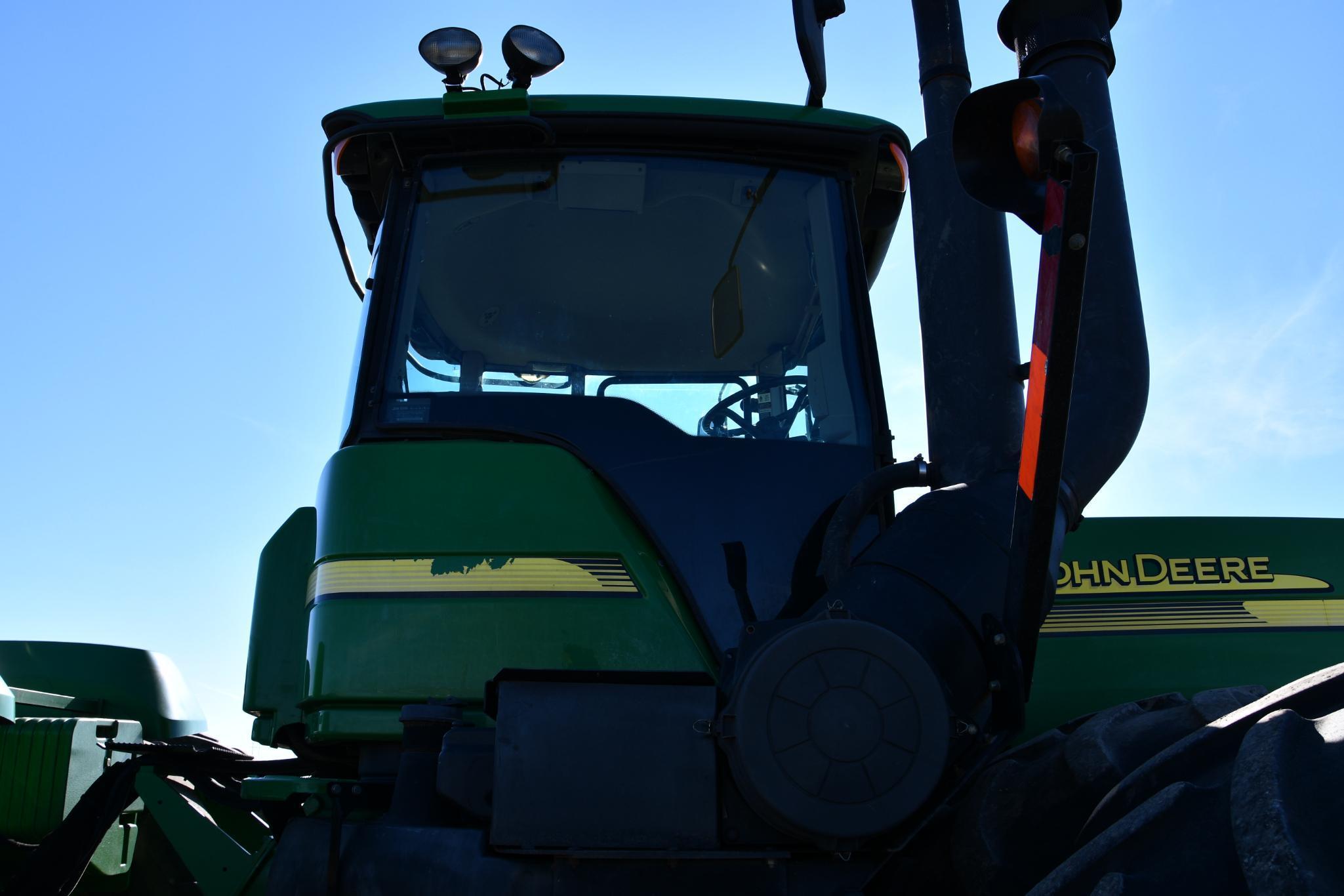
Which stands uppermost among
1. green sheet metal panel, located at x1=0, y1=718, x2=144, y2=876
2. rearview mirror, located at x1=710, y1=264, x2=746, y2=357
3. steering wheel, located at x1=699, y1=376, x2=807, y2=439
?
rearview mirror, located at x1=710, y1=264, x2=746, y2=357

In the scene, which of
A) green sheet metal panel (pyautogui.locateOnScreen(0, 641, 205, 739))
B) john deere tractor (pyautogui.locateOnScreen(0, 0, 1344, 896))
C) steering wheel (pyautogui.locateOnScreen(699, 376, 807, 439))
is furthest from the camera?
green sheet metal panel (pyautogui.locateOnScreen(0, 641, 205, 739))

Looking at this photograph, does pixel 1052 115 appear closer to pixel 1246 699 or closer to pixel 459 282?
pixel 1246 699

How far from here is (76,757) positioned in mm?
2764

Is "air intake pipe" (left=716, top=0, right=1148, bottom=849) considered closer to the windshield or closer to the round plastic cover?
the round plastic cover

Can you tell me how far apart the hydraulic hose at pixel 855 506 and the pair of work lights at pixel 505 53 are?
133 cm

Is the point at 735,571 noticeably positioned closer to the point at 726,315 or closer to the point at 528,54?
the point at 726,315

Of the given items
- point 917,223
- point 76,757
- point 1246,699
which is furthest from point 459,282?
point 1246,699

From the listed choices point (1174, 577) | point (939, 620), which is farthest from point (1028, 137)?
point (1174, 577)

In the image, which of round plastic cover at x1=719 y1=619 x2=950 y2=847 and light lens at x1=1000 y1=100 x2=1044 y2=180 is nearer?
light lens at x1=1000 y1=100 x2=1044 y2=180

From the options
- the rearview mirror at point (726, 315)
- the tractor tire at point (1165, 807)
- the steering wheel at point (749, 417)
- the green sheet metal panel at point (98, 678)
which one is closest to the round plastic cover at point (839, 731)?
the tractor tire at point (1165, 807)

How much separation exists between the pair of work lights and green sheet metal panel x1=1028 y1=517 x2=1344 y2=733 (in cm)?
178

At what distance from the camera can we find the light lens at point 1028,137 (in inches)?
60.3

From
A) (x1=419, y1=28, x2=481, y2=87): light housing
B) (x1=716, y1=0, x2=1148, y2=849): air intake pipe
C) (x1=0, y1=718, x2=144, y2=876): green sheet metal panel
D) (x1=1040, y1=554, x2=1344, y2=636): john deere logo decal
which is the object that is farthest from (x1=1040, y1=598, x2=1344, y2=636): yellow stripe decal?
A: (x1=0, y1=718, x2=144, y2=876): green sheet metal panel

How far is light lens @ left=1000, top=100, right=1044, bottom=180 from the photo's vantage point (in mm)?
1531
